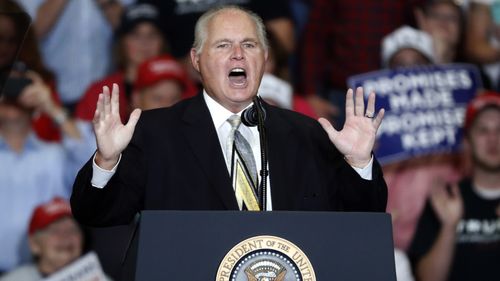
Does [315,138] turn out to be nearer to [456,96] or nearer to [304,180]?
[304,180]

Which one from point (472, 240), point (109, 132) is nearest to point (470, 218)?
point (472, 240)

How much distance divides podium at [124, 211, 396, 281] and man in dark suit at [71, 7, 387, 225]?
0.28 meters

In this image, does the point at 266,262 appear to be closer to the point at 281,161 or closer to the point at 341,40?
the point at 281,161

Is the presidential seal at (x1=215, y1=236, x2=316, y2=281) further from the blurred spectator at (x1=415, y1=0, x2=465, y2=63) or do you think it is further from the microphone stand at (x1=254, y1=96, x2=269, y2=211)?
the blurred spectator at (x1=415, y1=0, x2=465, y2=63)

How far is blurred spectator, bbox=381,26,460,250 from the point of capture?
5.46 meters

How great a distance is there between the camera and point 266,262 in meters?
2.05

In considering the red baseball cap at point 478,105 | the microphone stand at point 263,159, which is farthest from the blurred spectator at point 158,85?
the microphone stand at point 263,159

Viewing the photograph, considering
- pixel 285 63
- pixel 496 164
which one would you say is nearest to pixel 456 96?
pixel 496 164

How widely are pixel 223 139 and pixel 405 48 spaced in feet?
10.6

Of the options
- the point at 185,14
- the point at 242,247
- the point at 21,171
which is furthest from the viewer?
the point at 185,14

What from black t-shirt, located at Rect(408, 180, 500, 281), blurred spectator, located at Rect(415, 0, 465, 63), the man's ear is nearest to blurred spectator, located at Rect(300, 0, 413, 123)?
blurred spectator, located at Rect(415, 0, 465, 63)

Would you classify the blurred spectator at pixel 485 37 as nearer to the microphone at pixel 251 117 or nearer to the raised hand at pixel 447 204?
the raised hand at pixel 447 204

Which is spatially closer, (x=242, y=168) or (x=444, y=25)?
(x=242, y=168)

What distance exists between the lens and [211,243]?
6.72 feet
